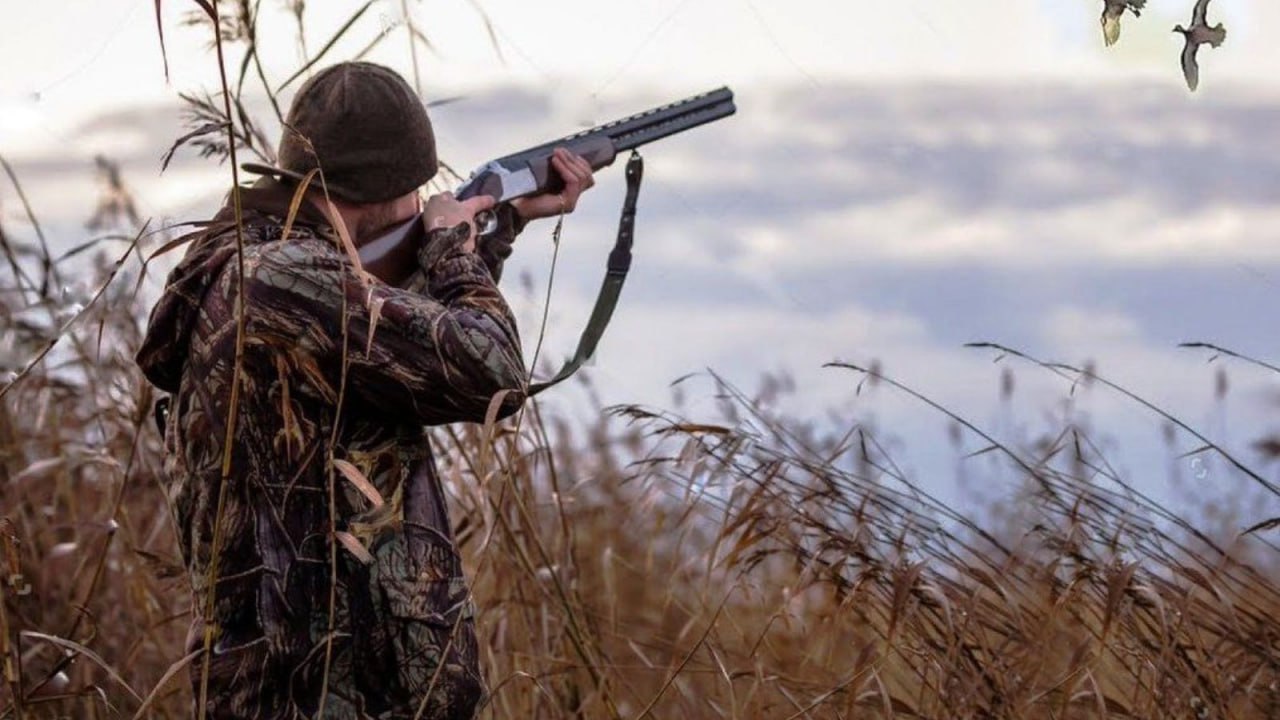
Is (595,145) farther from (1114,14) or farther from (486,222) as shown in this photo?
(1114,14)

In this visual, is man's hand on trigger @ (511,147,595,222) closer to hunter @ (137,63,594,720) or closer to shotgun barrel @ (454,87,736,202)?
shotgun barrel @ (454,87,736,202)

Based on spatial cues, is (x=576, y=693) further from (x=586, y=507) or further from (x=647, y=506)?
(x=586, y=507)

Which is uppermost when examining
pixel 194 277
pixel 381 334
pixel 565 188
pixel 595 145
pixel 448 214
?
pixel 595 145

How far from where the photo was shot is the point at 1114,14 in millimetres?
2193

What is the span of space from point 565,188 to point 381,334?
93cm

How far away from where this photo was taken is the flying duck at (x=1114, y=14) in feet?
7.14

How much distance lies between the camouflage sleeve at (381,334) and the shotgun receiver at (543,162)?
18cm

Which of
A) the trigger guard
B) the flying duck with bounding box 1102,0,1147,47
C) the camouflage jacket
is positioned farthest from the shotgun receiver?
the flying duck with bounding box 1102,0,1147,47

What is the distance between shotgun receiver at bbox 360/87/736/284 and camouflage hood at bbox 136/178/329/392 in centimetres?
14

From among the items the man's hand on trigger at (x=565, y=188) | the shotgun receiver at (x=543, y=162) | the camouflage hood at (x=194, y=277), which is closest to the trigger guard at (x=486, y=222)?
the shotgun receiver at (x=543, y=162)

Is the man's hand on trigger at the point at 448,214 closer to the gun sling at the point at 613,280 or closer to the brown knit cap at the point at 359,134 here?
the brown knit cap at the point at 359,134

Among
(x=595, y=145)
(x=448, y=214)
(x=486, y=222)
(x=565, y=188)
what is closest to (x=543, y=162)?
(x=565, y=188)

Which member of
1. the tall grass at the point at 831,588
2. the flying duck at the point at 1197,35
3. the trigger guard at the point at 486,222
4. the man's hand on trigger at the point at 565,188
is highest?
the man's hand on trigger at the point at 565,188

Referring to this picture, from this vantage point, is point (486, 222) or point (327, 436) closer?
point (327, 436)
